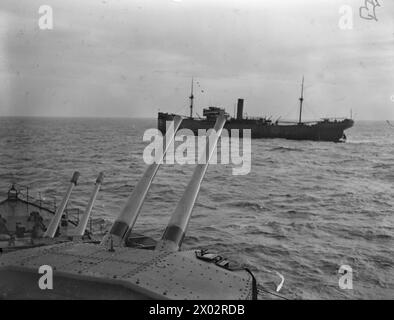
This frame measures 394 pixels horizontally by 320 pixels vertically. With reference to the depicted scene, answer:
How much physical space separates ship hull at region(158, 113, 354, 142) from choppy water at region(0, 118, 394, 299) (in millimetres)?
37095

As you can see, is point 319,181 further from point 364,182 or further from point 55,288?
point 55,288

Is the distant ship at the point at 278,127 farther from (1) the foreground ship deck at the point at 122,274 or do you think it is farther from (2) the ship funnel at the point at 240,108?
(1) the foreground ship deck at the point at 122,274

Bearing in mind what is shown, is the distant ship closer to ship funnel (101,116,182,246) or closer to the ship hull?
the ship hull

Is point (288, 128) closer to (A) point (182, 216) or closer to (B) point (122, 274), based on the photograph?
(A) point (182, 216)

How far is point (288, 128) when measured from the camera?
91.8m

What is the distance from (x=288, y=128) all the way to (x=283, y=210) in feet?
223

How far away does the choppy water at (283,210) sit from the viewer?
15883 mm

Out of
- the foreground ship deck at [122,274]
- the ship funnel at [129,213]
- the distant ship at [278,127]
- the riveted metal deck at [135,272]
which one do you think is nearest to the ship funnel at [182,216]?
the foreground ship deck at [122,274]

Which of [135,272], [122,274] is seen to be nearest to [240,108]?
[135,272]

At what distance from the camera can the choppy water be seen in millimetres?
15883

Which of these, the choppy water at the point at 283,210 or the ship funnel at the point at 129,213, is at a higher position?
the ship funnel at the point at 129,213

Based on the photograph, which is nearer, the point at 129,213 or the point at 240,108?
the point at 129,213

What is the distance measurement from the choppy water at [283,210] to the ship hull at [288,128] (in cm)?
3710

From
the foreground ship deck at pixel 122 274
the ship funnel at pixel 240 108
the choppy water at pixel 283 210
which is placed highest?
the ship funnel at pixel 240 108
